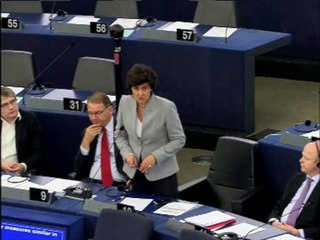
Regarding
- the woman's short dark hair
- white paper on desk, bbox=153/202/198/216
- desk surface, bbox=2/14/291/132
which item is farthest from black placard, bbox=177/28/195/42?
white paper on desk, bbox=153/202/198/216

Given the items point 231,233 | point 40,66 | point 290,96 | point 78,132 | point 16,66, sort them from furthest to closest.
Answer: point 290,96 < point 40,66 < point 16,66 < point 78,132 < point 231,233

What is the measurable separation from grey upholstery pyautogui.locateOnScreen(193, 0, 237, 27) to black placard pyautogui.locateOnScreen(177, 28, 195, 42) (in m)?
0.73

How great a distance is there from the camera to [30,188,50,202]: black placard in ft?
15.5

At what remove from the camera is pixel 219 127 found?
716 centimetres

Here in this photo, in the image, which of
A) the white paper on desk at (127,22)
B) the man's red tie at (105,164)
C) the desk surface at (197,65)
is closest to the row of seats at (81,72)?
the desk surface at (197,65)

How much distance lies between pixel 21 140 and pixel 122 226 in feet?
5.21

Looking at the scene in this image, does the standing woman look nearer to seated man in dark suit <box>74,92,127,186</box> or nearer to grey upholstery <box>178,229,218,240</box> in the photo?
seated man in dark suit <box>74,92,127,186</box>

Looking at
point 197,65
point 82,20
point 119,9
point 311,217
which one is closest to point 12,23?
point 82,20

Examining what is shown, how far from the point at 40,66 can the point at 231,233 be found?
4.23 meters

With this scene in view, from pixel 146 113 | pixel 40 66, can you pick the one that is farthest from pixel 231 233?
pixel 40 66

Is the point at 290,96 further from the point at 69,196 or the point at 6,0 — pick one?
the point at 69,196

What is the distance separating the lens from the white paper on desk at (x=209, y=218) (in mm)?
4266

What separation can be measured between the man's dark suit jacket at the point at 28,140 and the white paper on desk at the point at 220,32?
2266 millimetres

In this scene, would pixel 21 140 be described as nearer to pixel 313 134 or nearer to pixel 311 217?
pixel 313 134
